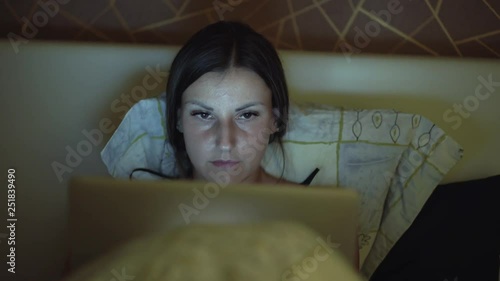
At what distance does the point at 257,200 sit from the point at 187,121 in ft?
1.66

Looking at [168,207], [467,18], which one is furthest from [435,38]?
[168,207]

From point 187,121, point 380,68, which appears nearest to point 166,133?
point 187,121

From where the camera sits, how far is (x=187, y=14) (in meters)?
1.40

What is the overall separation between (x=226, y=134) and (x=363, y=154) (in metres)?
0.38

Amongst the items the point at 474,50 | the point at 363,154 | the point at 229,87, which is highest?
the point at 229,87

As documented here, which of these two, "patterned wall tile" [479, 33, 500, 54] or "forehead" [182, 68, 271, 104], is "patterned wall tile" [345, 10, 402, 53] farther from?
"forehead" [182, 68, 271, 104]

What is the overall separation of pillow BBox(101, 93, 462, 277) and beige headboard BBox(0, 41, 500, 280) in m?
0.11

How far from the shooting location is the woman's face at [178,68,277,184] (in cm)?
104

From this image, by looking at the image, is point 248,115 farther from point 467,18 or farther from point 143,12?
point 467,18

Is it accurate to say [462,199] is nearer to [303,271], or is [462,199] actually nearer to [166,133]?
[166,133]

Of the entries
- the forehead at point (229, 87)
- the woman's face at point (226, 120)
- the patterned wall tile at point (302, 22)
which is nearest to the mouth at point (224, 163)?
the woman's face at point (226, 120)

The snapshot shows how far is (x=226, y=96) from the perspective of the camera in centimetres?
104

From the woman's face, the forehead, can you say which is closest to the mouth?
the woman's face

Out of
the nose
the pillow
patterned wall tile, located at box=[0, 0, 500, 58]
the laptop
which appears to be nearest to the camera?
the laptop
